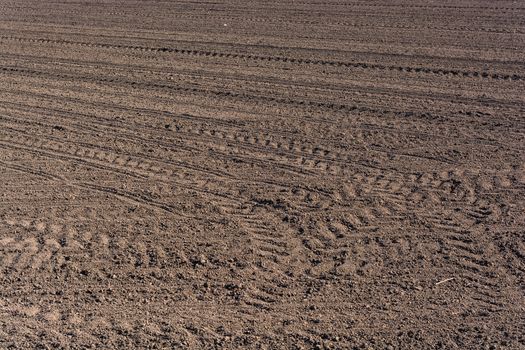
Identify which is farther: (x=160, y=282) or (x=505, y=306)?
(x=160, y=282)

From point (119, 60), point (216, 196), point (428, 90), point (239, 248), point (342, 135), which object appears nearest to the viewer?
point (239, 248)

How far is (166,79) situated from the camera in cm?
1162

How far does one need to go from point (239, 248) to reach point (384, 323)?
5.67 ft

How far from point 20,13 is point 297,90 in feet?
36.6

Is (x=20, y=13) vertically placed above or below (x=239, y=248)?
above

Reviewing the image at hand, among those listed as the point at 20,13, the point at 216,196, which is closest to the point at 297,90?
the point at 216,196

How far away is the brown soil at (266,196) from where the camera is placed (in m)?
5.55

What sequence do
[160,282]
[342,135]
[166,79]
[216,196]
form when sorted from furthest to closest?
[166,79]
[342,135]
[216,196]
[160,282]

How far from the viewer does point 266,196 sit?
742 cm

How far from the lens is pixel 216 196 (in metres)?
7.45

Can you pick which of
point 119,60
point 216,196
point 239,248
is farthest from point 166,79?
point 239,248

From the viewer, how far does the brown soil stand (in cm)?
555

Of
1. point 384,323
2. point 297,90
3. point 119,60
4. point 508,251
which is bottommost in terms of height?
point 384,323

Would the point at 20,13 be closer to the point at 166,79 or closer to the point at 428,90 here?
the point at 166,79
